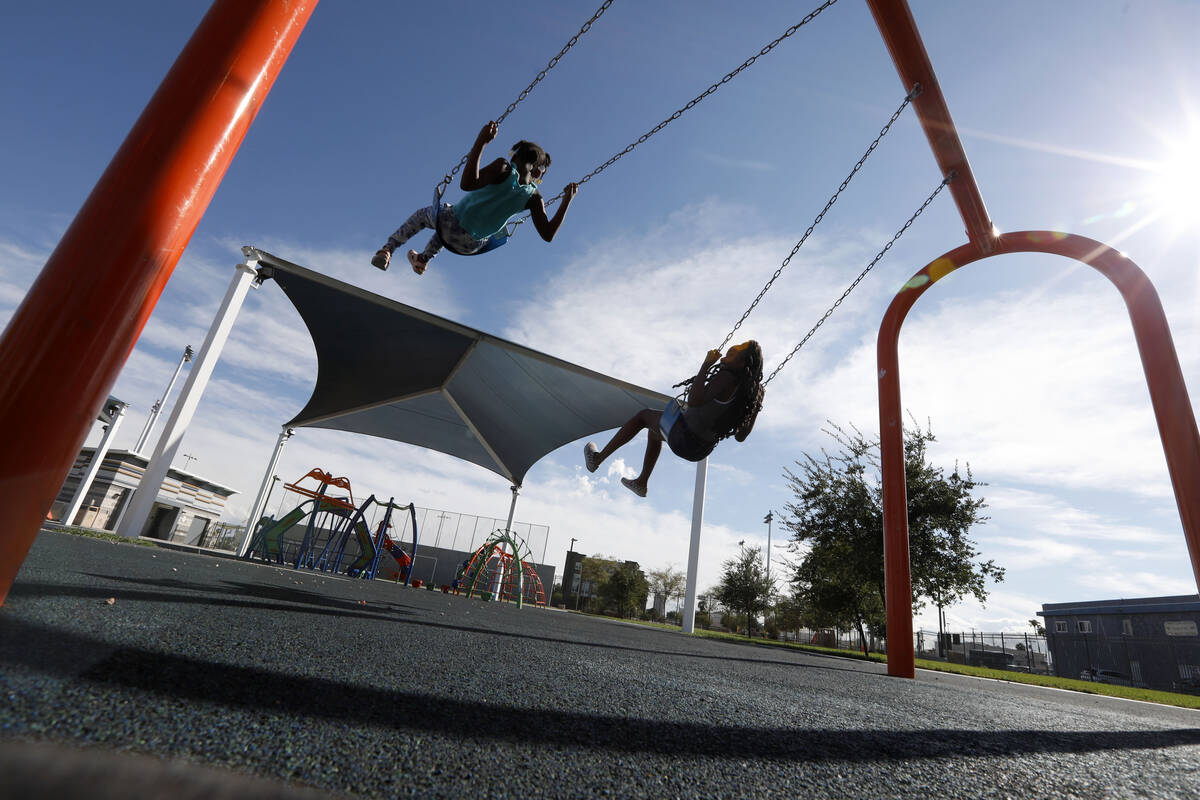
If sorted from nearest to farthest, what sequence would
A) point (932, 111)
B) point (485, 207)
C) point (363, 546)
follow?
point (485, 207)
point (932, 111)
point (363, 546)

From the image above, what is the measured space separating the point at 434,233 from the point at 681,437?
2643mm

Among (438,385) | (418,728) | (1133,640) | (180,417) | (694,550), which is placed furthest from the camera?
(1133,640)

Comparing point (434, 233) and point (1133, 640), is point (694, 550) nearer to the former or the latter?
point (434, 233)

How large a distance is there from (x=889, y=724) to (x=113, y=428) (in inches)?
633

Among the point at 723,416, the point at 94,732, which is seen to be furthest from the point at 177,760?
the point at 723,416

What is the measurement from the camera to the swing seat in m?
4.18

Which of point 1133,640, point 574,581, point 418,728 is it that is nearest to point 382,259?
point 418,728

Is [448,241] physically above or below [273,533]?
above

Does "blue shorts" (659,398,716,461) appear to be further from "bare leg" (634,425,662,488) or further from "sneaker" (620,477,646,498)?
"sneaker" (620,477,646,498)

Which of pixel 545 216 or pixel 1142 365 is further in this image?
pixel 545 216

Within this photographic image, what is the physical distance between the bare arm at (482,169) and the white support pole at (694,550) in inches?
301

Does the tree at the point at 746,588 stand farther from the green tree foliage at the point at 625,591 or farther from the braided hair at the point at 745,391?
the braided hair at the point at 745,391

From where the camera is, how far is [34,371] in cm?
105

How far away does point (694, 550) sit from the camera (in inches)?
410
